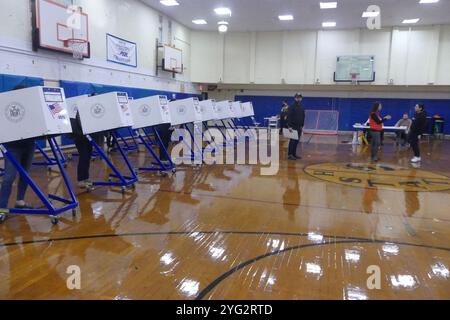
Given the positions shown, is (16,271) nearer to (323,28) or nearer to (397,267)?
(397,267)

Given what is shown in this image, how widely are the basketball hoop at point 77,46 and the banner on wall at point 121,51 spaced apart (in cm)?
140

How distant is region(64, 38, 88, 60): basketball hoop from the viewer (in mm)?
8961

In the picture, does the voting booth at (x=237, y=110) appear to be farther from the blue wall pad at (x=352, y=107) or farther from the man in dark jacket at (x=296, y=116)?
the blue wall pad at (x=352, y=107)

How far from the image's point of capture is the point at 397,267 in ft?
9.59

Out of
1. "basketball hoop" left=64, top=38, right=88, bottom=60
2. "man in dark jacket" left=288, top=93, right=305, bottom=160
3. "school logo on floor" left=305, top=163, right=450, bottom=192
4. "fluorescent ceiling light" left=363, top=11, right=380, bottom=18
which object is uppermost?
"fluorescent ceiling light" left=363, top=11, right=380, bottom=18

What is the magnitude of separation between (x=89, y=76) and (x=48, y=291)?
8.75 meters

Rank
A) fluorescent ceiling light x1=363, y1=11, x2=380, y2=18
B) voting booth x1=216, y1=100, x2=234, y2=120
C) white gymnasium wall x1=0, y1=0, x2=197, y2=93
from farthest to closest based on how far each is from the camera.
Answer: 1. fluorescent ceiling light x1=363, y1=11, x2=380, y2=18
2. voting booth x1=216, y1=100, x2=234, y2=120
3. white gymnasium wall x1=0, y1=0, x2=197, y2=93

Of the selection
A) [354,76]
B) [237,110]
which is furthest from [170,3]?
[354,76]

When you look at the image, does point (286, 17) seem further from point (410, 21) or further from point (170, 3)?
point (410, 21)

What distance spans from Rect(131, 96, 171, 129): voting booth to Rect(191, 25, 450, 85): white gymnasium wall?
1151 cm

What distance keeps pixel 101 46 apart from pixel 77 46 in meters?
1.41

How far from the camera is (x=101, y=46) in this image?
10.6 meters

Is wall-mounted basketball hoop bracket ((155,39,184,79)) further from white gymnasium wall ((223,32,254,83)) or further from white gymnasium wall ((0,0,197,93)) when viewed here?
white gymnasium wall ((223,32,254,83))

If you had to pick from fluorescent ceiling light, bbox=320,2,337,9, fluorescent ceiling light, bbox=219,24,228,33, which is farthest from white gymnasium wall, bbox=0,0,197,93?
fluorescent ceiling light, bbox=320,2,337,9
